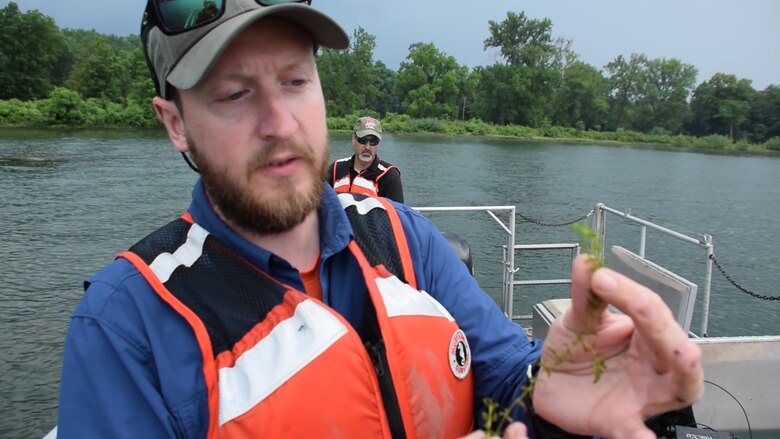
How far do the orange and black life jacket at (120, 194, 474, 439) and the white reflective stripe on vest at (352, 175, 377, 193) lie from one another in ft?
13.9

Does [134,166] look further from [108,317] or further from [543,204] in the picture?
[108,317]

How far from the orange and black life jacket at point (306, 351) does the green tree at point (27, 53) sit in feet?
216

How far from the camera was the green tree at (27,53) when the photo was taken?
5616 cm

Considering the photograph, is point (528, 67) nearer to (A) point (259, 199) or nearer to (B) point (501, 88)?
(B) point (501, 88)

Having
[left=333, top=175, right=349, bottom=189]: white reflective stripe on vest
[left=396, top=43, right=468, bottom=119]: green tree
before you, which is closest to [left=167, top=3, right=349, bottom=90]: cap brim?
[left=333, top=175, right=349, bottom=189]: white reflective stripe on vest

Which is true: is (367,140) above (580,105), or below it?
below

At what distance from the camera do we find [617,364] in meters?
1.07

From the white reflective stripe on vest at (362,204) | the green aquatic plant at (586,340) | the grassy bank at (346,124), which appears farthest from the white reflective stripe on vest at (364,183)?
the grassy bank at (346,124)

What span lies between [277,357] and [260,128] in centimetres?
53

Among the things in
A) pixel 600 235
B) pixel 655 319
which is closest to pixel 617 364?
pixel 655 319

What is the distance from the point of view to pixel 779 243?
60.5 feet

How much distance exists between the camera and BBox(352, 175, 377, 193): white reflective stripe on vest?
575 cm

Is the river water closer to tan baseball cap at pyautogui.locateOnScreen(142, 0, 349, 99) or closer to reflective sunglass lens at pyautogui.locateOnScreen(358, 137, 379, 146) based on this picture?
reflective sunglass lens at pyautogui.locateOnScreen(358, 137, 379, 146)

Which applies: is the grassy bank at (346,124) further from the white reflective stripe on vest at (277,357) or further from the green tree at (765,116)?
the white reflective stripe on vest at (277,357)
